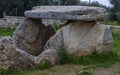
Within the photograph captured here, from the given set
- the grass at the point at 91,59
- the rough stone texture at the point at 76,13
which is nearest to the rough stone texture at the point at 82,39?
the grass at the point at 91,59

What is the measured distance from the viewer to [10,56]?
28.0 ft

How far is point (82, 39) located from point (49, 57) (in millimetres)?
1425

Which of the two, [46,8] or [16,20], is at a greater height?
[46,8]

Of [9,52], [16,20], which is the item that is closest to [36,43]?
[9,52]

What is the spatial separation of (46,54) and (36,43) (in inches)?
91.5

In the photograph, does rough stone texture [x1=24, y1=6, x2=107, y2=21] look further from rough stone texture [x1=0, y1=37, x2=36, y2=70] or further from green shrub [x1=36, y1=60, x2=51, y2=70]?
rough stone texture [x1=0, y1=37, x2=36, y2=70]

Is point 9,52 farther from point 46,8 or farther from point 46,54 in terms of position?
point 46,8

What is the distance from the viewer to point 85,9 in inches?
393

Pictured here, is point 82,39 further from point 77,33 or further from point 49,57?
point 49,57

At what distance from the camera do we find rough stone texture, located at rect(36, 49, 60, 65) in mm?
9227

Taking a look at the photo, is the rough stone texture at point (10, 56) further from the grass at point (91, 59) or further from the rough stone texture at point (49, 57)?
the grass at point (91, 59)

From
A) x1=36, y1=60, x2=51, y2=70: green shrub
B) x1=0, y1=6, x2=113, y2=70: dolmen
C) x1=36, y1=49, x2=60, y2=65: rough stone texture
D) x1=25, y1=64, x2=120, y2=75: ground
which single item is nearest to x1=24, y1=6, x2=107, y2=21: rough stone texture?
x1=0, y1=6, x2=113, y2=70: dolmen

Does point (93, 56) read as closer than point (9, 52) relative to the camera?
No

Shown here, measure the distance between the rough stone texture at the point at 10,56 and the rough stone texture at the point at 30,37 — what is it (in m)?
2.46
